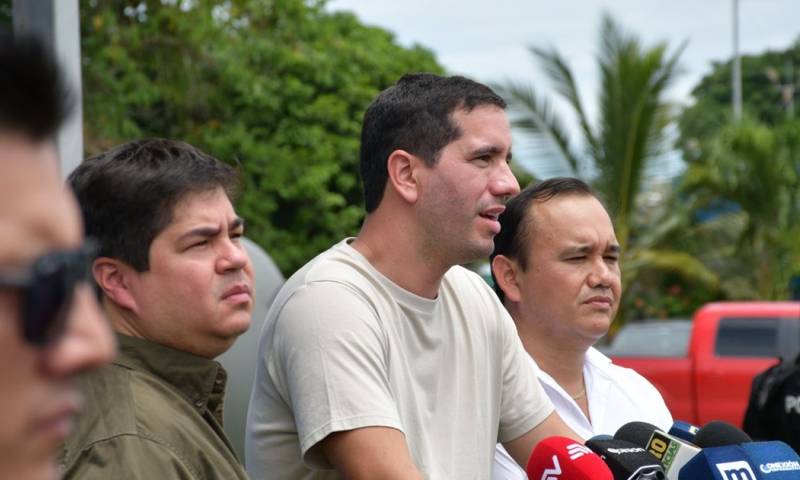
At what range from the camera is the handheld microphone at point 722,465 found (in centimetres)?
252

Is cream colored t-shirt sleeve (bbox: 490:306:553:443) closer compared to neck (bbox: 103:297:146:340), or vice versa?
neck (bbox: 103:297:146:340)

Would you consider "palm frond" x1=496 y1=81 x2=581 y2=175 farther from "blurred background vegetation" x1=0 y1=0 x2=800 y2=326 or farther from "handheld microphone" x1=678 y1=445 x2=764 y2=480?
"handheld microphone" x1=678 y1=445 x2=764 y2=480

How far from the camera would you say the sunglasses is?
97 centimetres

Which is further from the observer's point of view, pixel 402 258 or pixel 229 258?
pixel 402 258

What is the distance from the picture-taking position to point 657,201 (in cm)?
1875

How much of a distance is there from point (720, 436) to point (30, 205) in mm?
2131

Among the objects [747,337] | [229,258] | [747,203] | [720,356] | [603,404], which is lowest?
[720,356]

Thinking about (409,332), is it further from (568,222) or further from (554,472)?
(568,222)

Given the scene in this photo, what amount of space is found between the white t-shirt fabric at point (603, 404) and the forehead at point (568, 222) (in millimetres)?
388

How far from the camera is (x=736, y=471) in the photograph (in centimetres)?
252

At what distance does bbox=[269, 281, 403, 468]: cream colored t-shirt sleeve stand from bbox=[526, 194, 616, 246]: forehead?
119 cm

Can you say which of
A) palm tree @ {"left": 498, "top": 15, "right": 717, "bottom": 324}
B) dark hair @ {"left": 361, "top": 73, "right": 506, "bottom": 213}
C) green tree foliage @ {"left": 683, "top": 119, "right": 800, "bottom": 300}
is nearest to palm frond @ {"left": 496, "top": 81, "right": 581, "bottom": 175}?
palm tree @ {"left": 498, "top": 15, "right": 717, "bottom": 324}

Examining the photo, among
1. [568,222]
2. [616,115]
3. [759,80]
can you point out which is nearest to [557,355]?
[568,222]

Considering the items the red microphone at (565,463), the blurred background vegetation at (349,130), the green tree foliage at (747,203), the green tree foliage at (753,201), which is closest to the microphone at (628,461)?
the red microphone at (565,463)
